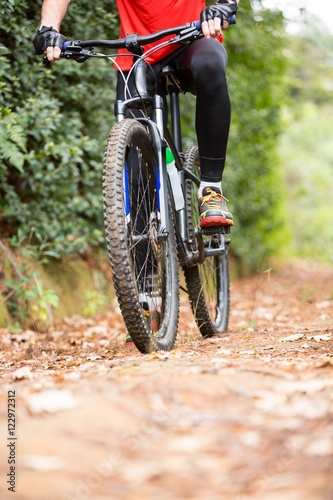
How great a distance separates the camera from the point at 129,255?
8.22 ft

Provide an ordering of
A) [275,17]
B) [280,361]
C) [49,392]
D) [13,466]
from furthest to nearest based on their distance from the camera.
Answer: [275,17] → [280,361] → [49,392] → [13,466]

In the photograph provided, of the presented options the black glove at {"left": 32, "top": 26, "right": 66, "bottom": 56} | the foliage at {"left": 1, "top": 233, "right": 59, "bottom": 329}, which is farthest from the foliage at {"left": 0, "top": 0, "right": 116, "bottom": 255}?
the black glove at {"left": 32, "top": 26, "right": 66, "bottom": 56}

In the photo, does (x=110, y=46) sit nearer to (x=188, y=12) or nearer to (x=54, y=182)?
(x=188, y=12)

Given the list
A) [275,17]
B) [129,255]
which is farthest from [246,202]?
[129,255]

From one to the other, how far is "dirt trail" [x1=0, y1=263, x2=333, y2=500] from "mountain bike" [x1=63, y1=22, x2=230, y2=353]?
0.48m

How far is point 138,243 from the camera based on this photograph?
278cm

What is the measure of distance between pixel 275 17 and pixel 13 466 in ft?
23.1

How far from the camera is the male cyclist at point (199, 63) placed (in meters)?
2.85

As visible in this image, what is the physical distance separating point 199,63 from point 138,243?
2.64ft

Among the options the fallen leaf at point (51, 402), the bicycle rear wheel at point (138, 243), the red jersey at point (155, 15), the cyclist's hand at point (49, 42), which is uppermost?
the red jersey at point (155, 15)

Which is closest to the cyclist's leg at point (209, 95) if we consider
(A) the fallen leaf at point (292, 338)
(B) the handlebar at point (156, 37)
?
(B) the handlebar at point (156, 37)

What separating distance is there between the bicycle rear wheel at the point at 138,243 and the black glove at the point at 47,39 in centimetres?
53

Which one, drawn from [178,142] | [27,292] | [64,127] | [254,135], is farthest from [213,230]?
[254,135]

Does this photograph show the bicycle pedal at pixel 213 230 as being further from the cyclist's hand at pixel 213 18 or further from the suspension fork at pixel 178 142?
the cyclist's hand at pixel 213 18
